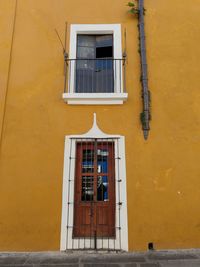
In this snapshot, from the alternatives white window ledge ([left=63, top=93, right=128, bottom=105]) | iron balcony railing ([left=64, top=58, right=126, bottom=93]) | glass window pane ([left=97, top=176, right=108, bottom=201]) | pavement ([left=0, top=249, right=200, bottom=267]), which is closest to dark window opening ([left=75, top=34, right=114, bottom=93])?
iron balcony railing ([left=64, top=58, right=126, bottom=93])

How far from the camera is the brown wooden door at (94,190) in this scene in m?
5.18

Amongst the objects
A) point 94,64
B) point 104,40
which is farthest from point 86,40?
point 94,64

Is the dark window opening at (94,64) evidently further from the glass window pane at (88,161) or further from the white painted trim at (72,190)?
the glass window pane at (88,161)

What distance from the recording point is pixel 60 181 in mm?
5266

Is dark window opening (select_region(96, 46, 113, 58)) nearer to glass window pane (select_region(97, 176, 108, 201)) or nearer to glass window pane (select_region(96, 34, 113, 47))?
glass window pane (select_region(96, 34, 113, 47))

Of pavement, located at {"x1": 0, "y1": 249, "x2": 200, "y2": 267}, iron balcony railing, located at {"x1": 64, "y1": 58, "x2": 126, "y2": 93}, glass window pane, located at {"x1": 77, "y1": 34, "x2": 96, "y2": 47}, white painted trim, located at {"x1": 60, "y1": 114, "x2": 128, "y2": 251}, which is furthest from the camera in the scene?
glass window pane, located at {"x1": 77, "y1": 34, "x2": 96, "y2": 47}

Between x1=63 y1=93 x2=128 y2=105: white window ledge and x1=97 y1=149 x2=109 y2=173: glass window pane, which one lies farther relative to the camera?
x1=63 y1=93 x2=128 y2=105: white window ledge

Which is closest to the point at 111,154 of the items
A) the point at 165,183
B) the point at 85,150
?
the point at 85,150

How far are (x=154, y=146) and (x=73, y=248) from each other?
9.14ft

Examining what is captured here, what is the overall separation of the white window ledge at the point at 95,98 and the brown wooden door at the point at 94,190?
0.96 m

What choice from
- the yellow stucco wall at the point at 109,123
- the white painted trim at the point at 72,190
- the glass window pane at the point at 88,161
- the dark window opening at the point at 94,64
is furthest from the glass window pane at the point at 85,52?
the glass window pane at the point at 88,161

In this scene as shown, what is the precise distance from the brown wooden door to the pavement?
1.62 feet

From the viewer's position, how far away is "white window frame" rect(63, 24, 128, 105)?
5641mm

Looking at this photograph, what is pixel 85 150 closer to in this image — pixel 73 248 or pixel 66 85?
pixel 66 85
